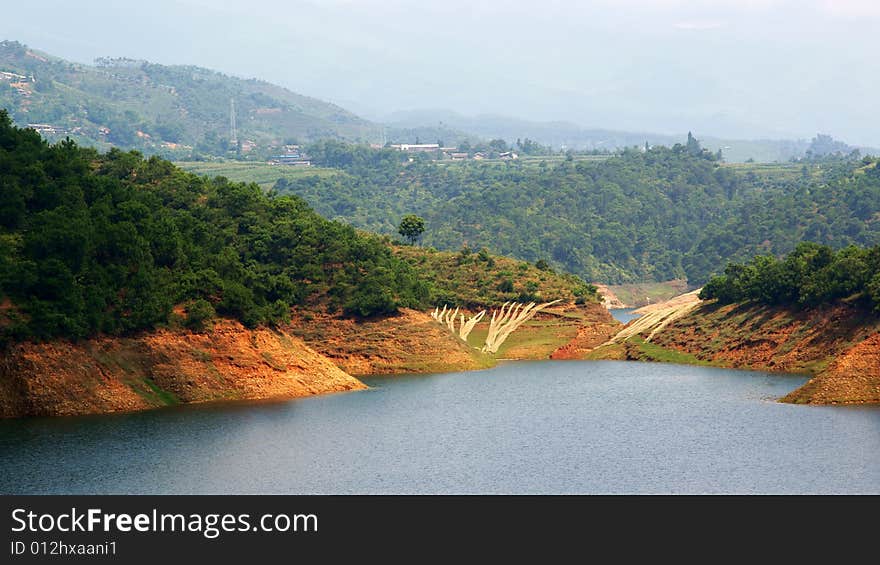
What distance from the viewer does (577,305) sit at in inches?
5704

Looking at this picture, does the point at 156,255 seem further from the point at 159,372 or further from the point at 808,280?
the point at 808,280

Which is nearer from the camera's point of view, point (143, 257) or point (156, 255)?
point (143, 257)

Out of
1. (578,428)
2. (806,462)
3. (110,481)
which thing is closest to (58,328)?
(110,481)

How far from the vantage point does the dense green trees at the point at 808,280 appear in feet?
352

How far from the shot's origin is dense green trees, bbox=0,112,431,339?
277 ft

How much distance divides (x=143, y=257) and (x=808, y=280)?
189 feet

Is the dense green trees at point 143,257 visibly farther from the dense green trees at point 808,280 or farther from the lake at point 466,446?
the dense green trees at point 808,280

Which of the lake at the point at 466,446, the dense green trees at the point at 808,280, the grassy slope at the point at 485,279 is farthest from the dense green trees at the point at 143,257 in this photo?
the dense green trees at the point at 808,280

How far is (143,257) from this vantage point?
92.7 meters

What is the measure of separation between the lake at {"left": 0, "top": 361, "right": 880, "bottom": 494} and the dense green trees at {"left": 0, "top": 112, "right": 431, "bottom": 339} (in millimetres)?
8090

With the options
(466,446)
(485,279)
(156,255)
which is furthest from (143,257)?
(485,279)

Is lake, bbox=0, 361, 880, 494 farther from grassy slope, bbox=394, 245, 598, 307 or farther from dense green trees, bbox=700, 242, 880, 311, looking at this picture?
grassy slope, bbox=394, 245, 598, 307

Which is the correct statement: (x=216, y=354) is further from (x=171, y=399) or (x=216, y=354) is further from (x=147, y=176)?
(x=147, y=176)
